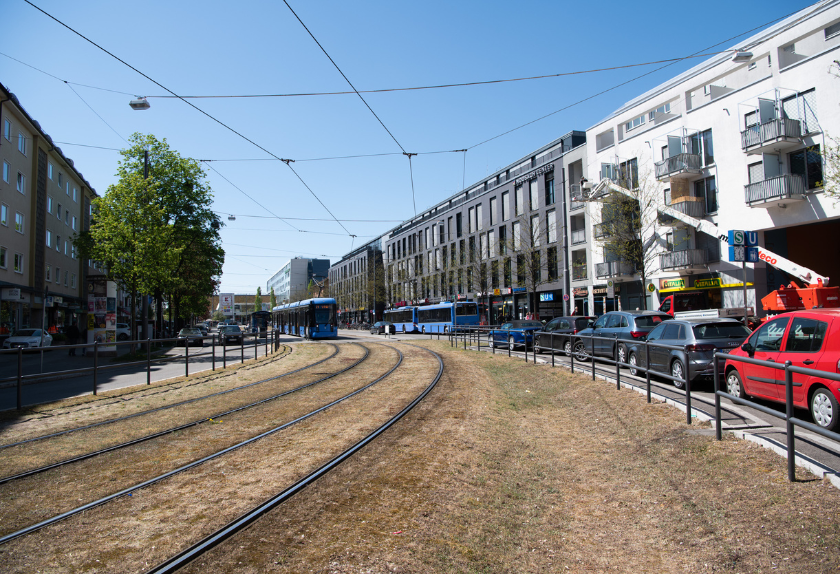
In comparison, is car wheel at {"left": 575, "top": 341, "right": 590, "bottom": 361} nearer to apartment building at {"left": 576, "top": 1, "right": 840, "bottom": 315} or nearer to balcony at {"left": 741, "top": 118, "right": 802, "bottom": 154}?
apartment building at {"left": 576, "top": 1, "right": 840, "bottom": 315}

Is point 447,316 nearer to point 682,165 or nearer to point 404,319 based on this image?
point 404,319

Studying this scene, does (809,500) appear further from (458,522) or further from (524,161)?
(524,161)

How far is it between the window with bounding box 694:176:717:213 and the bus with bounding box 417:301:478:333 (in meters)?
19.4

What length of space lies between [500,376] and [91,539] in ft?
37.9

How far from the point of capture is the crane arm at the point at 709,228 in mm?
19562

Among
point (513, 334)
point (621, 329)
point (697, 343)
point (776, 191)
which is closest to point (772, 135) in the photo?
point (776, 191)

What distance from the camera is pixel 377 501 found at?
501 centimetres

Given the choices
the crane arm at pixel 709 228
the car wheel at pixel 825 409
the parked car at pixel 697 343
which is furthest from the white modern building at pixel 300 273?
the car wheel at pixel 825 409

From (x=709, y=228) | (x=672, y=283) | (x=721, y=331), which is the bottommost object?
(x=721, y=331)

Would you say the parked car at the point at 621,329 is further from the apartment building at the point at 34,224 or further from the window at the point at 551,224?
the apartment building at the point at 34,224

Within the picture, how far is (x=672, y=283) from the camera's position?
31016mm

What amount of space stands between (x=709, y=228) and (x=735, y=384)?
21.7 metres

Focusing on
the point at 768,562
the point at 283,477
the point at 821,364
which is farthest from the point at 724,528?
the point at 283,477

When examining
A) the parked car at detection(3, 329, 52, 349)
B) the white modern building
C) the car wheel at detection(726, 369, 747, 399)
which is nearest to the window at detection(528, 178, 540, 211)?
the parked car at detection(3, 329, 52, 349)
